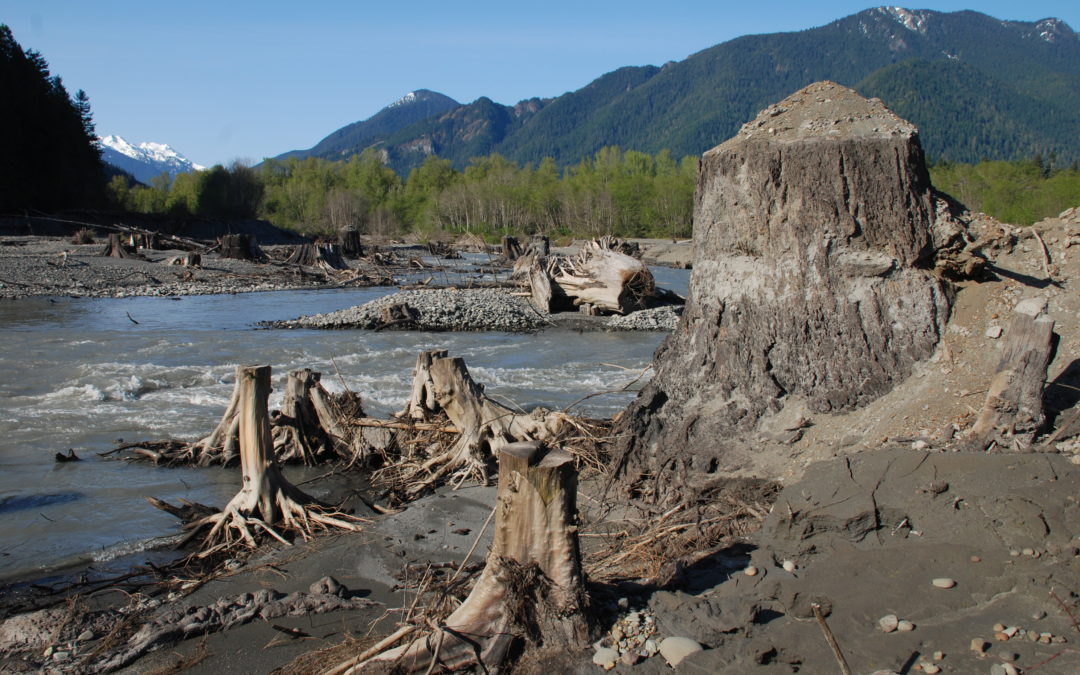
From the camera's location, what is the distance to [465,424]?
7.90 m

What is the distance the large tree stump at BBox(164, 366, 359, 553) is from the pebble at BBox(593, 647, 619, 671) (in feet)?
10.4

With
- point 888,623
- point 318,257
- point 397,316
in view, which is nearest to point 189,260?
point 318,257

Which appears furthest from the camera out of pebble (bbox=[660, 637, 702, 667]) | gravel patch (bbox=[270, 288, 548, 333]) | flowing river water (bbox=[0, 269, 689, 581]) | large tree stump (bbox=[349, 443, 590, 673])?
gravel patch (bbox=[270, 288, 548, 333])

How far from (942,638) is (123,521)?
6.52 m

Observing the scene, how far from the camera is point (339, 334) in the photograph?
1914 cm

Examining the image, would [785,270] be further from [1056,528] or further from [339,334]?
[339,334]

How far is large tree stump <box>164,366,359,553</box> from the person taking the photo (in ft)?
20.9

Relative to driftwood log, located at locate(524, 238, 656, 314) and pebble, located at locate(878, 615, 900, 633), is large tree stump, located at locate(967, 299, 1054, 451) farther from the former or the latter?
driftwood log, located at locate(524, 238, 656, 314)

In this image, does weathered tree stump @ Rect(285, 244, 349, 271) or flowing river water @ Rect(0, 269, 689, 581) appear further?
weathered tree stump @ Rect(285, 244, 349, 271)

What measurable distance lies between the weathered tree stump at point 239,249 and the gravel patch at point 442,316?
59.3 feet

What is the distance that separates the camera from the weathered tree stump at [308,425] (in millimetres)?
8547

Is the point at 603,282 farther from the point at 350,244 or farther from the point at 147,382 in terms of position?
the point at 350,244

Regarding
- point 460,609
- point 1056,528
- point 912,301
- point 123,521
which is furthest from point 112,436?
point 1056,528

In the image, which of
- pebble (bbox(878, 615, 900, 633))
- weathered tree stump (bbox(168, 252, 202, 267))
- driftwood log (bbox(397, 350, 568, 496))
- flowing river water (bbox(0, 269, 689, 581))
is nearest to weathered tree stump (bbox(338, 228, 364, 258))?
weathered tree stump (bbox(168, 252, 202, 267))
